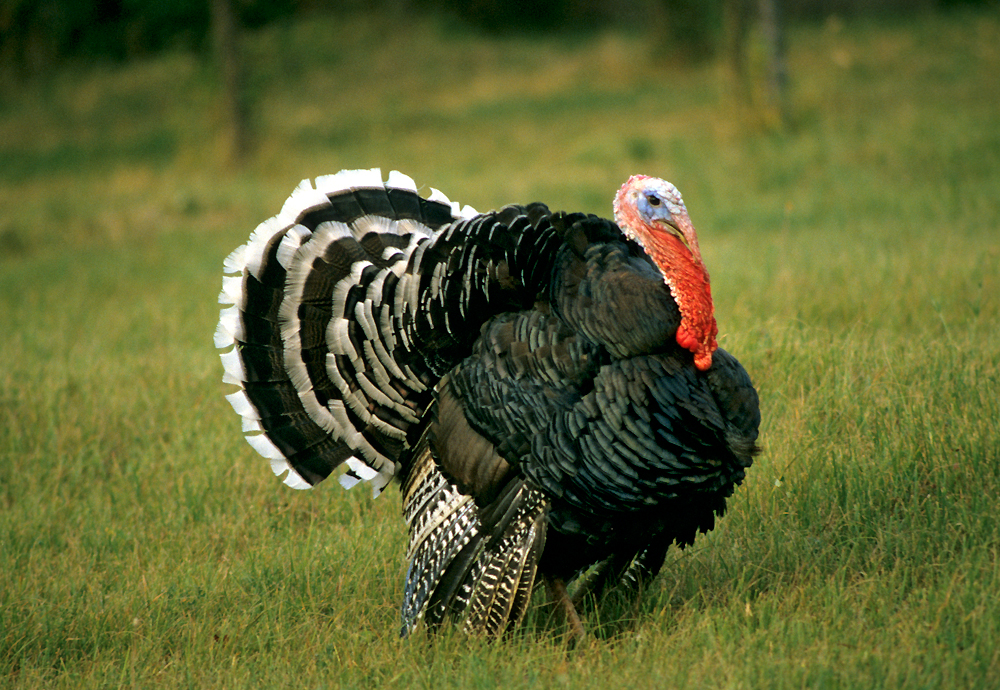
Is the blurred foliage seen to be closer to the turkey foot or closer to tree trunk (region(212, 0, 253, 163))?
tree trunk (region(212, 0, 253, 163))

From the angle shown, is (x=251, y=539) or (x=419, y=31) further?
(x=419, y=31)

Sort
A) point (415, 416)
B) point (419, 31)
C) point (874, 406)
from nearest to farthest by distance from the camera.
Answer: point (415, 416), point (874, 406), point (419, 31)

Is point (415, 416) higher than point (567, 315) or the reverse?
the reverse

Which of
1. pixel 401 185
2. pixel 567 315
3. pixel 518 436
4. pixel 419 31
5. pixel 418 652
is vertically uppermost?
pixel 419 31

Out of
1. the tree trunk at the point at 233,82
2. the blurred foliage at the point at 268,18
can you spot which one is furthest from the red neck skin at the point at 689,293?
the blurred foliage at the point at 268,18

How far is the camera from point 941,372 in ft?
14.3

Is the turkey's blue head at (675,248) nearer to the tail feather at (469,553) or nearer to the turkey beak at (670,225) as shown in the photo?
the turkey beak at (670,225)

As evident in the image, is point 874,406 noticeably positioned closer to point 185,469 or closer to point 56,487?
point 185,469

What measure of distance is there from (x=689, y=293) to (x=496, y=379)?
666 mm

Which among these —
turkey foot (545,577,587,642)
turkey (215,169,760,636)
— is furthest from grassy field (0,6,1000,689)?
turkey (215,169,760,636)

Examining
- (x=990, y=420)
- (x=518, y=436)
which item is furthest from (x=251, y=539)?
(x=990, y=420)

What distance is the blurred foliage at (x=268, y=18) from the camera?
16.8 m

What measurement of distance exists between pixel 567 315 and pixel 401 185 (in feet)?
2.94

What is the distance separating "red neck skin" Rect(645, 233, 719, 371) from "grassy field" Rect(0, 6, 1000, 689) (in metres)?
0.89
